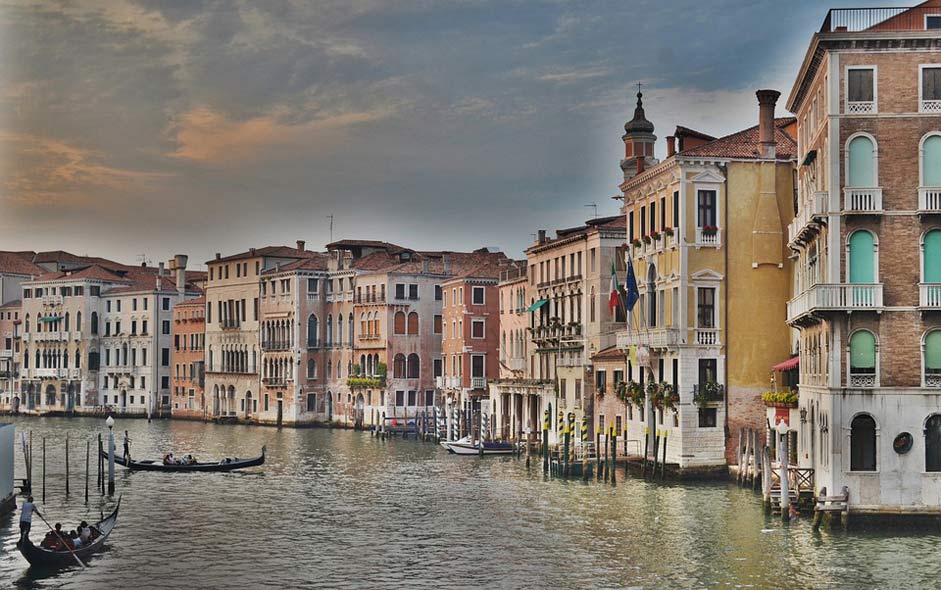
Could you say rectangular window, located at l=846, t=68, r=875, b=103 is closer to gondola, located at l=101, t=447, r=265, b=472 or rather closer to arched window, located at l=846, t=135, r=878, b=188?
arched window, located at l=846, t=135, r=878, b=188

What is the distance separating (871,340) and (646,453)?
12.1m

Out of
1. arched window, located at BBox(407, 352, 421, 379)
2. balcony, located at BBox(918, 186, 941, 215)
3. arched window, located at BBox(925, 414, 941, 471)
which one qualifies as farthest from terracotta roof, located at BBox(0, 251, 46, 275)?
arched window, located at BBox(925, 414, 941, 471)

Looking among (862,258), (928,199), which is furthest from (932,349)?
(928,199)

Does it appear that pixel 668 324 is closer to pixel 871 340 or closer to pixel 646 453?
pixel 646 453

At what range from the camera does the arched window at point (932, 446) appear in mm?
23984

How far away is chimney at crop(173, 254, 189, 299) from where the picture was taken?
83938mm

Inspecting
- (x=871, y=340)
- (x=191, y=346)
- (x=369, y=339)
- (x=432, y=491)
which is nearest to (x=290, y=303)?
(x=369, y=339)

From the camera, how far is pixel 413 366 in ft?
212

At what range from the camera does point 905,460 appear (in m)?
23.9

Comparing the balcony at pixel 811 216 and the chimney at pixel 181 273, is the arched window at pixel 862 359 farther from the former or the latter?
the chimney at pixel 181 273

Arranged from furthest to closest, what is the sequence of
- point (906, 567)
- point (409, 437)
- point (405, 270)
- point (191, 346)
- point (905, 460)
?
point (191, 346), point (405, 270), point (409, 437), point (905, 460), point (906, 567)

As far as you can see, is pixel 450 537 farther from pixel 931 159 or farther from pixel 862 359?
pixel 931 159

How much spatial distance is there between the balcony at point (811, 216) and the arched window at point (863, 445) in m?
3.70

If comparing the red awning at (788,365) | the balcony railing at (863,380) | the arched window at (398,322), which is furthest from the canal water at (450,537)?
the arched window at (398,322)
